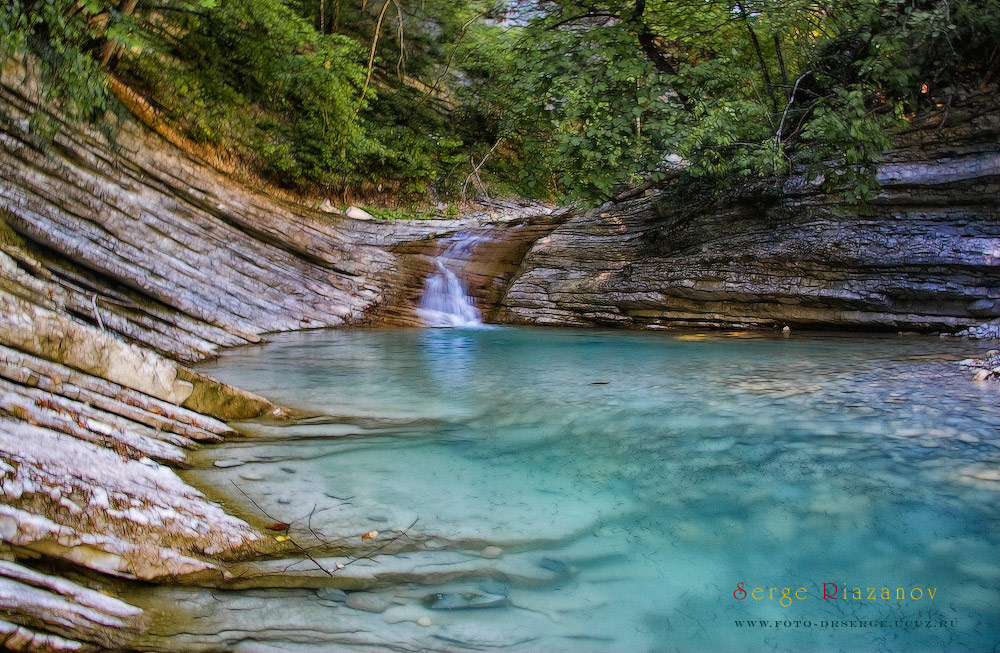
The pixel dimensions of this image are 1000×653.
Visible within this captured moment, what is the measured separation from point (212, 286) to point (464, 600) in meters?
8.73

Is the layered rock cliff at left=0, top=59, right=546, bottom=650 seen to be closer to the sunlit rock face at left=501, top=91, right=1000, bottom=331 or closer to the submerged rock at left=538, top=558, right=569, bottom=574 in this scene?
the submerged rock at left=538, top=558, right=569, bottom=574

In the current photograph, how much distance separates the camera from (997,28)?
25.0 ft

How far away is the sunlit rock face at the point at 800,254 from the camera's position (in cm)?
842

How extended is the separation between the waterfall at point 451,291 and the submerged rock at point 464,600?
9790mm

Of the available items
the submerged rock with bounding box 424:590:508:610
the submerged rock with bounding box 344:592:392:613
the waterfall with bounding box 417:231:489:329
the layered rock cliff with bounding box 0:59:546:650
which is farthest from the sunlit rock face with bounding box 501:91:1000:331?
the submerged rock with bounding box 344:592:392:613

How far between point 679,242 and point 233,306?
7.47 m

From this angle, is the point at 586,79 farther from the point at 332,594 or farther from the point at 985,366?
the point at 332,594

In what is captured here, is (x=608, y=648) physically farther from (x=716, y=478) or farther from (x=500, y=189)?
(x=500, y=189)

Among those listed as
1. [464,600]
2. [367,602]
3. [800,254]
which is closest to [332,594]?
[367,602]

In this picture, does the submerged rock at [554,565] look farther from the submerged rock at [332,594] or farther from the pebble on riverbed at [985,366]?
the pebble on riverbed at [985,366]

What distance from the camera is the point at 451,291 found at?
1255 cm

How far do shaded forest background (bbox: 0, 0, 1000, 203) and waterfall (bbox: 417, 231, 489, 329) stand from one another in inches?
66.0

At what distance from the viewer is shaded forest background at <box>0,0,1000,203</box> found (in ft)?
25.1

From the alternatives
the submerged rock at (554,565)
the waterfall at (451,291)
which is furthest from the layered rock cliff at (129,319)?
the submerged rock at (554,565)
